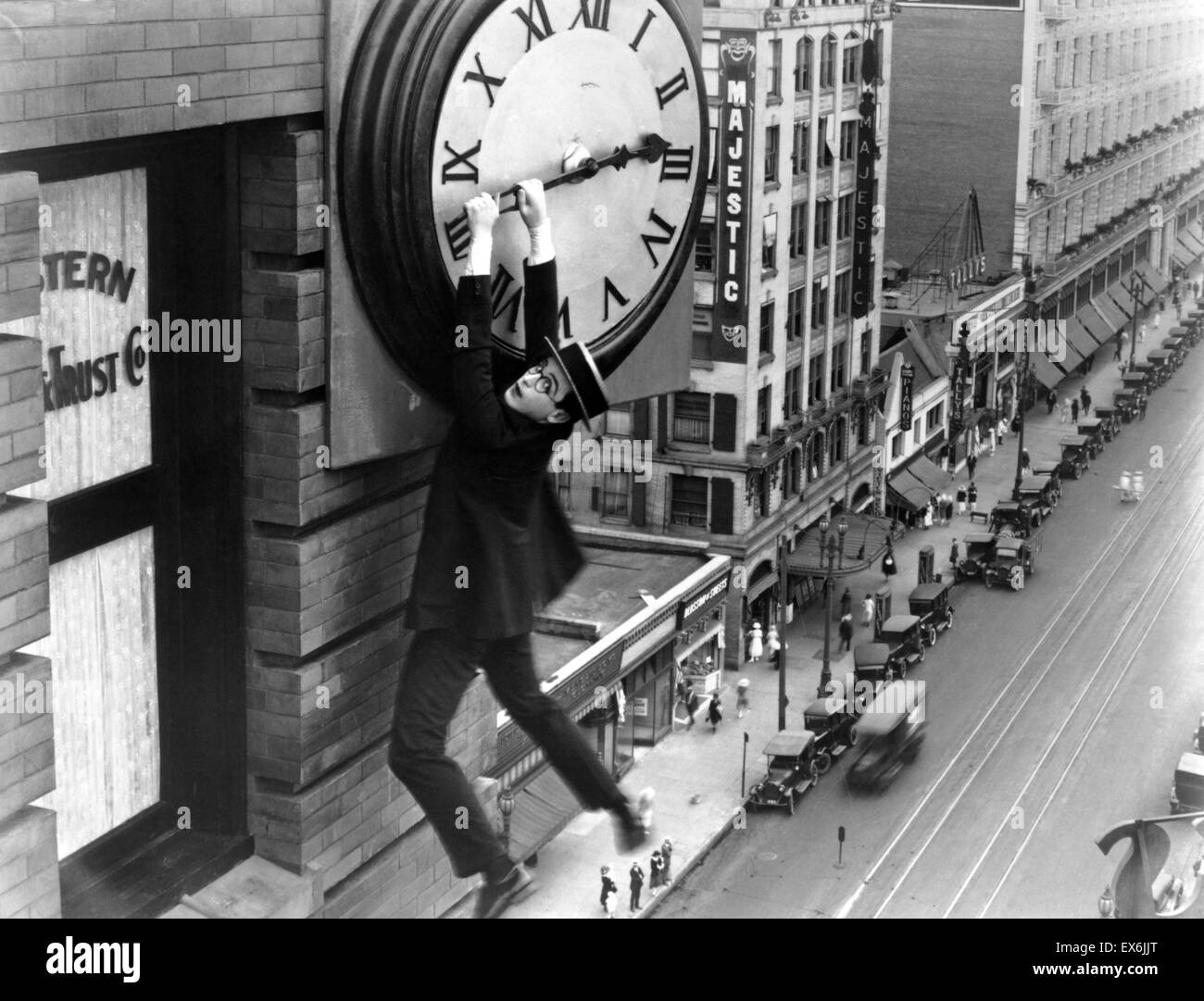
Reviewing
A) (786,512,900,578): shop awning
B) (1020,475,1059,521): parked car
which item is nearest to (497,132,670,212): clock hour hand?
(1020,475,1059,521): parked car

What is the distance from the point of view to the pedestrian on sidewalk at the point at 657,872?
56.0ft

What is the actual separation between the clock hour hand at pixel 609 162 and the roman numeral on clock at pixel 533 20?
572 millimetres

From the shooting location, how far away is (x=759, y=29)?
3050 centimetres

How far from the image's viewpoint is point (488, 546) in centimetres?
896

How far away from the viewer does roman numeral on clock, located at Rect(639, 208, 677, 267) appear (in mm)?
9719

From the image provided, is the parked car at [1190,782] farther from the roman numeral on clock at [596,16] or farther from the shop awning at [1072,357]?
the shop awning at [1072,357]

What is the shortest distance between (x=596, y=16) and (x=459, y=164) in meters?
1.12

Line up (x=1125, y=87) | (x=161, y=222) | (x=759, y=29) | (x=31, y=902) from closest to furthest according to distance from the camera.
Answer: (x=31, y=902) < (x=161, y=222) < (x=1125, y=87) < (x=759, y=29)

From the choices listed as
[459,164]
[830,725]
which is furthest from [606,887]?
[830,725]

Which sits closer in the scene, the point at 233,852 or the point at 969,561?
the point at 233,852

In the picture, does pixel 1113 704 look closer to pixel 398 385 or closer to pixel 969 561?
pixel 398 385

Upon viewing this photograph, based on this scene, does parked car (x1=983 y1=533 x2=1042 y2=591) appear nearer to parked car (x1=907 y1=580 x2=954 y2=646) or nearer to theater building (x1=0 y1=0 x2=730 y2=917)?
parked car (x1=907 y1=580 x2=954 y2=646)

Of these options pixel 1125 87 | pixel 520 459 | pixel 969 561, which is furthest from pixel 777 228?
pixel 520 459
